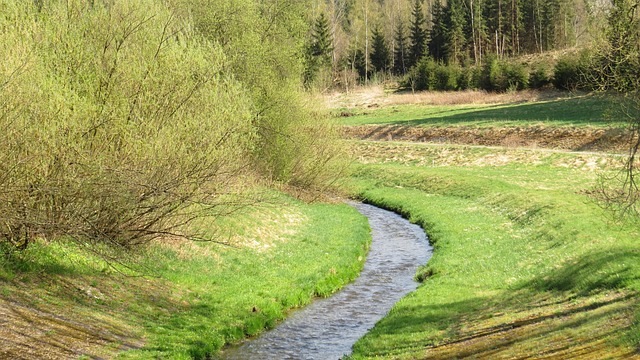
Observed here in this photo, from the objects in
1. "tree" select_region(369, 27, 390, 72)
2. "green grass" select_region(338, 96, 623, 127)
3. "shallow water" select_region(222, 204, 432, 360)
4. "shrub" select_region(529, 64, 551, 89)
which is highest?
"tree" select_region(369, 27, 390, 72)

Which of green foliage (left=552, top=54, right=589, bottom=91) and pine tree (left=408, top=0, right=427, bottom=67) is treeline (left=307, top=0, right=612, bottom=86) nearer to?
pine tree (left=408, top=0, right=427, bottom=67)

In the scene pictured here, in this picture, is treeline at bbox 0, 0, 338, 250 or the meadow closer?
the meadow

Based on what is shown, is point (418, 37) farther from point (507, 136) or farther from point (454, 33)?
point (507, 136)

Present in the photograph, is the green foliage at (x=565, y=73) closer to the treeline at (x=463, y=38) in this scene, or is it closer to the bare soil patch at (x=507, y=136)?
the bare soil patch at (x=507, y=136)

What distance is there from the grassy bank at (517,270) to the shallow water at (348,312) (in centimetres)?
89

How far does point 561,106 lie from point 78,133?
56194 mm

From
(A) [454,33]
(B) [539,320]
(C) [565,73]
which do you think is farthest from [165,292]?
(A) [454,33]

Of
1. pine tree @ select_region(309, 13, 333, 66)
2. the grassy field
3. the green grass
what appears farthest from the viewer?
pine tree @ select_region(309, 13, 333, 66)

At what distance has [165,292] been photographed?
65.5ft

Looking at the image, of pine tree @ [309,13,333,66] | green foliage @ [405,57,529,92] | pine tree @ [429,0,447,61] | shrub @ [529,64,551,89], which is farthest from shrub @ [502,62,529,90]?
pine tree @ [309,13,333,66]

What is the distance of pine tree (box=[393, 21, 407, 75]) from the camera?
398 ft

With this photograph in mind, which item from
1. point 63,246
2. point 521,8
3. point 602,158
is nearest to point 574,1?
point 521,8

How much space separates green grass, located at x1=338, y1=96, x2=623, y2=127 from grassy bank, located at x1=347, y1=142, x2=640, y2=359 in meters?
10.9

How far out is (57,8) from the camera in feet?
67.3
